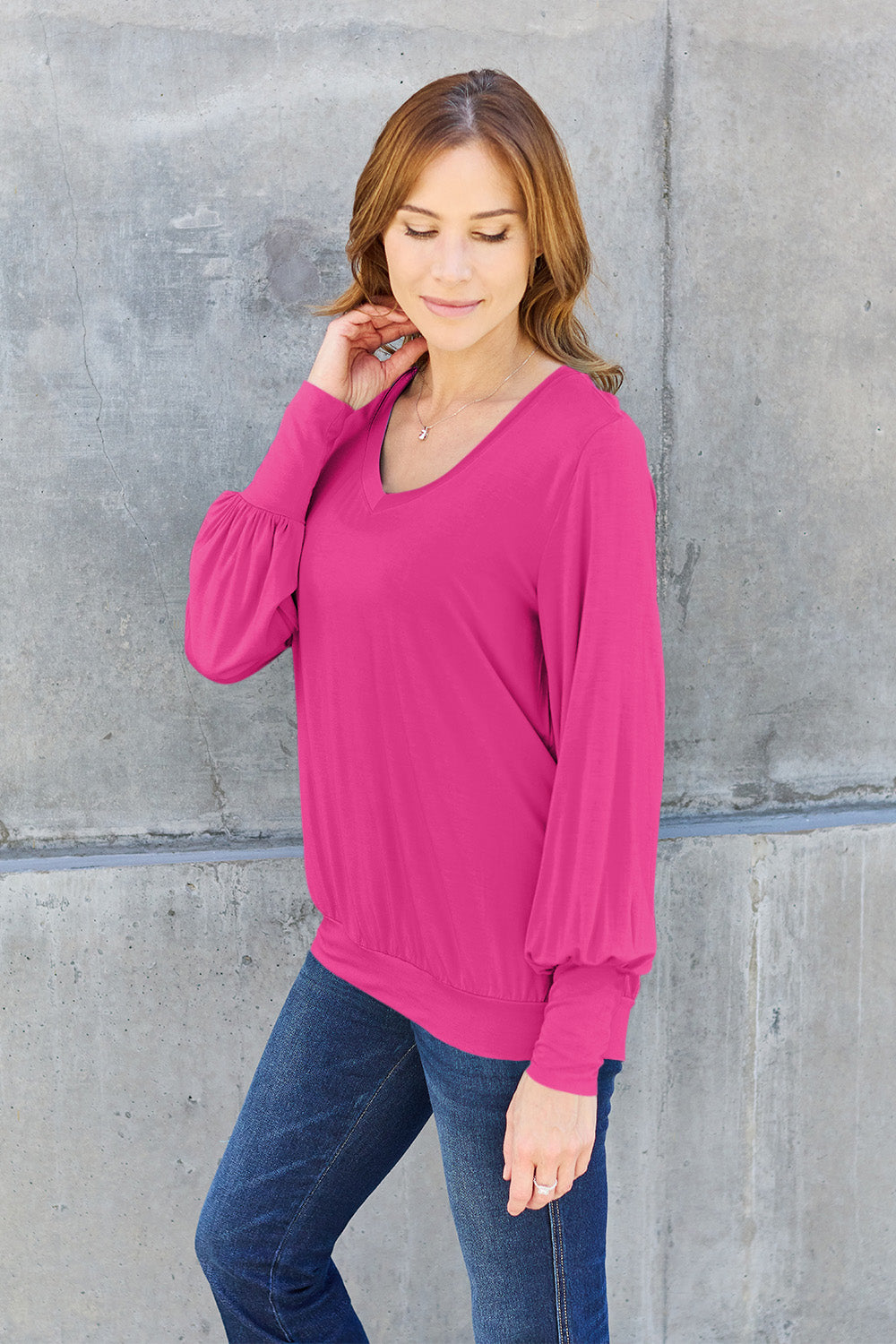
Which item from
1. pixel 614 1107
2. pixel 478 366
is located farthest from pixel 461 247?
pixel 614 1107

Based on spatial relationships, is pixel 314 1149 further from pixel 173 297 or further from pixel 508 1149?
pixel 173 297

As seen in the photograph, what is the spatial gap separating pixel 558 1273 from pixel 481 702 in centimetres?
70

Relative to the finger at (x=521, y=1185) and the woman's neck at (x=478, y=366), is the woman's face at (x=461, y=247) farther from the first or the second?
the finger at (x=521, y=1185)

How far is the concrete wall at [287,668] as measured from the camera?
2059 millimetres

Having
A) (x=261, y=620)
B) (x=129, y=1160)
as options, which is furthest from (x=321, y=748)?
(x=129, y=1160)

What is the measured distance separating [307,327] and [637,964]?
1421mm

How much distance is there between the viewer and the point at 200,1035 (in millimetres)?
2221

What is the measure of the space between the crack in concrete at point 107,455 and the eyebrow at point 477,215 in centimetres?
98

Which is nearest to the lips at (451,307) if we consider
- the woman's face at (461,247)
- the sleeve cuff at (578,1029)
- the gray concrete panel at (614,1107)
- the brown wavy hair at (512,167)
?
the woman's face at (461,247)

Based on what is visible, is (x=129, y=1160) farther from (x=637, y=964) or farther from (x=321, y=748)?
(x=637, y=964)

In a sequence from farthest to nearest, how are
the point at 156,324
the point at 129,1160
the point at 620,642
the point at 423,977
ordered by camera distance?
1. the point at 129,1160
2. the point at 156,324
3. the point at 423,977
4. the point at 620,642

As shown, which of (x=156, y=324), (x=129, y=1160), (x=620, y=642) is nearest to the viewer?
(x=620, y=642)

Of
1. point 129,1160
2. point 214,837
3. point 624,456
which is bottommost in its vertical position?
point 129,1160

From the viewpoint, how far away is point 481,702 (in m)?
1.31
